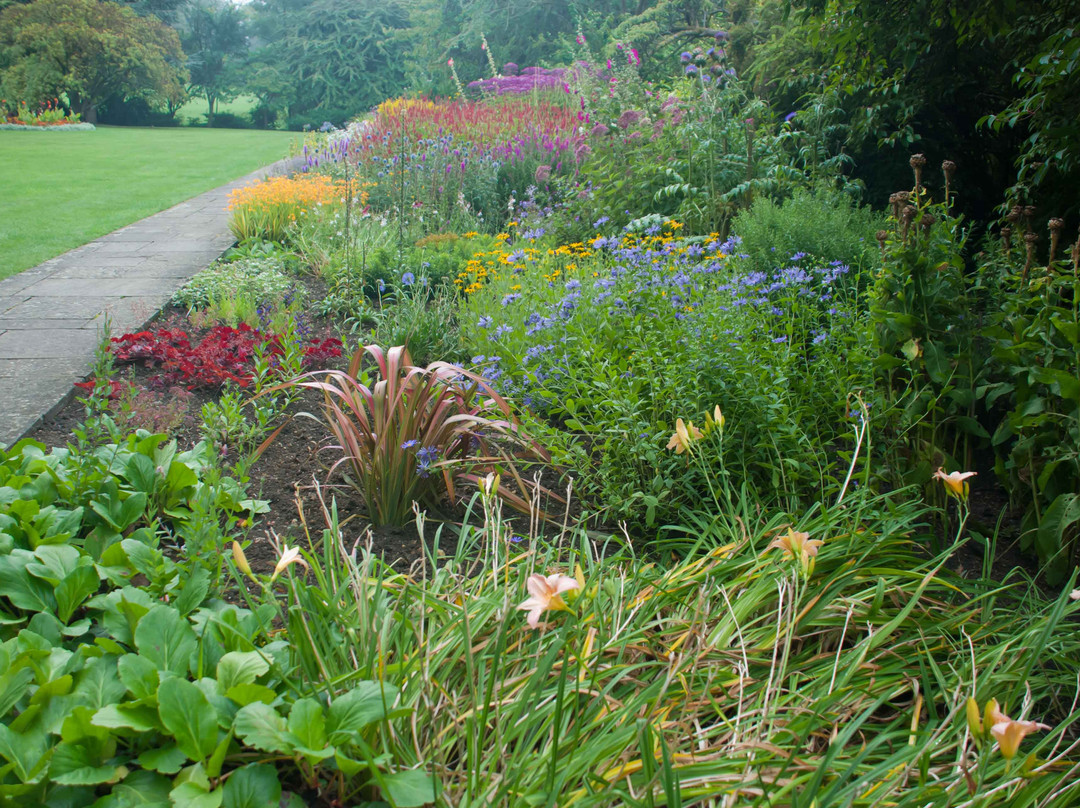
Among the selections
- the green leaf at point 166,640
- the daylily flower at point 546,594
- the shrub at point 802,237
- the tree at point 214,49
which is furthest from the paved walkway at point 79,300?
the tree at point 214,49

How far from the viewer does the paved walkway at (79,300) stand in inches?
133

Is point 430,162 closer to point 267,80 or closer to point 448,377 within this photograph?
point 448,377

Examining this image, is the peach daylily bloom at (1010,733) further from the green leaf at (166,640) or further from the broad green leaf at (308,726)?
the green leaf at (166,640)

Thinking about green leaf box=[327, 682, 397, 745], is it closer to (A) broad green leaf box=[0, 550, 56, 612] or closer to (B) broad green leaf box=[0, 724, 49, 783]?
(B) broad green leaf box=[0, 724, 49, 783]

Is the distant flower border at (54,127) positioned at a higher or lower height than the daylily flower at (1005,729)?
higher

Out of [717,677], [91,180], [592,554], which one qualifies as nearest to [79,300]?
[592,554]

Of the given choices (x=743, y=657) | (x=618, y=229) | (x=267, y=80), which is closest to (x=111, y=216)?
(x=618, y=229)

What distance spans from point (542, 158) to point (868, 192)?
360 cm

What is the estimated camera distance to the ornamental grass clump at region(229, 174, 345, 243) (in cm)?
674

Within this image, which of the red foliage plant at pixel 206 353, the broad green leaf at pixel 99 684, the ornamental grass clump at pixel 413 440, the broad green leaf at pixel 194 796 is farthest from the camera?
the red foliage plant at pixel 206 353

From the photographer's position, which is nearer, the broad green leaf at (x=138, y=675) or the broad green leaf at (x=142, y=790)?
the broad green leaf at (x=142, y=790)

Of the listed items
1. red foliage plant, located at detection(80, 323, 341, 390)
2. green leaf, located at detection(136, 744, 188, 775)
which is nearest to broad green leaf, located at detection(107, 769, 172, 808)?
green leaf, located at detection(136, 744, 188, 775)

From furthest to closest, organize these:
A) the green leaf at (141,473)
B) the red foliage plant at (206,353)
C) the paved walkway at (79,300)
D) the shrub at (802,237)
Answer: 1. the shrub at (802,237)
2. the red foliage plant at (206,353)
3. the paved walkway at (79,300)
4. the green leaf at (141,473)

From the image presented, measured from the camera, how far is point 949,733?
1443mm
